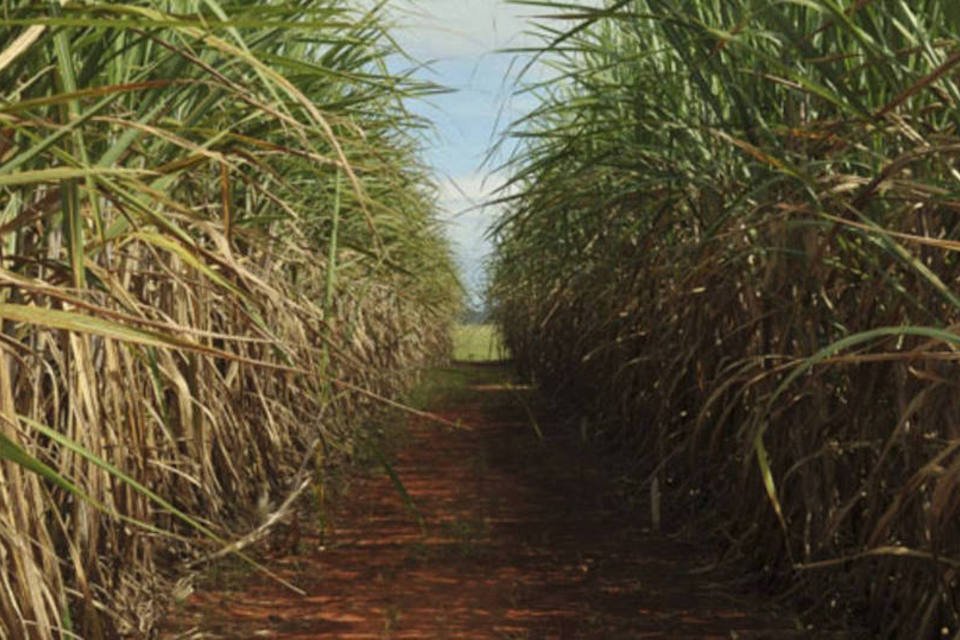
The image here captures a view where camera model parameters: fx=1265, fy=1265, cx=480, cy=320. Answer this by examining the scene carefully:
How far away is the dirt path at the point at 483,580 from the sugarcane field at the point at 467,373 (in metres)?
0.01

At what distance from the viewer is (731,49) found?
2.84m

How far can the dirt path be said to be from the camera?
9.46 feet

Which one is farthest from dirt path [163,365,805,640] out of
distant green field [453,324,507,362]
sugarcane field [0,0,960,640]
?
distant green field [453,324,507,362]

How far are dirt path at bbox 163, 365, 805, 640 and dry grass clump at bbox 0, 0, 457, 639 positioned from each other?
25cm

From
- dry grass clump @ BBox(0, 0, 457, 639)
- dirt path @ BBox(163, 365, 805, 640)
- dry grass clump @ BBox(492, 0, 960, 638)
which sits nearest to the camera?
dry grass clump @ BBox(0, 0, 457, 639)

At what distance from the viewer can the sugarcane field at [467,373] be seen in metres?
1.70

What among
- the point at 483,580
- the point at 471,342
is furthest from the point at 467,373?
the point at 471,342

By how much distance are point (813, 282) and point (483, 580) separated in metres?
1.30

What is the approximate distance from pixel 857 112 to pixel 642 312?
2.05 m

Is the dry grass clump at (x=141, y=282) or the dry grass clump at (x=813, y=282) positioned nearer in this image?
the dry grass clump at (x=141, y=282)

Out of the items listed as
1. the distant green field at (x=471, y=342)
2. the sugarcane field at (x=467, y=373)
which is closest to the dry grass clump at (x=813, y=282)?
the sugarcane field at (x=467, y=373)

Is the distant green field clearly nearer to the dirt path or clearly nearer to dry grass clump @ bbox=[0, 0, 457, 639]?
the dirt path

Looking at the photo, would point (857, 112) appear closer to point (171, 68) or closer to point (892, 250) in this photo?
point (892, 250)

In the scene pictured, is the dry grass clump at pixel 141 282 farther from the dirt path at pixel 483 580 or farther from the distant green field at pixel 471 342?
the distant green field at pixel 471 342
